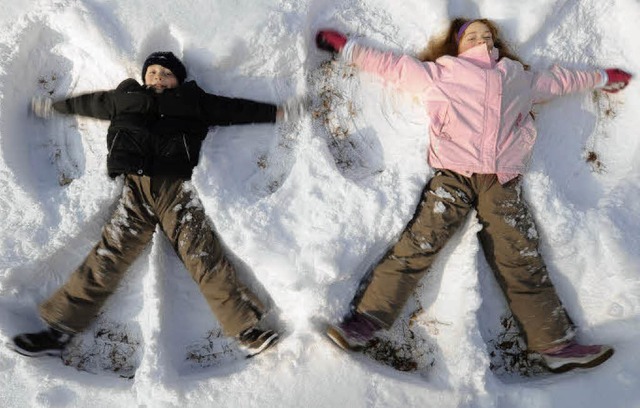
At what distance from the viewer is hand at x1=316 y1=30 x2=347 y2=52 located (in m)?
3.46

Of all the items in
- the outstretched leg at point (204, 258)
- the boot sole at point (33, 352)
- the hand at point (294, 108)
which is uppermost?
the hand at point (294, 108)

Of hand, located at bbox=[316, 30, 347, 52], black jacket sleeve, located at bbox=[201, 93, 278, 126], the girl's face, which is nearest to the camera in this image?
black jacket sleeve, located at bbox=[201, 93, 278, 126]

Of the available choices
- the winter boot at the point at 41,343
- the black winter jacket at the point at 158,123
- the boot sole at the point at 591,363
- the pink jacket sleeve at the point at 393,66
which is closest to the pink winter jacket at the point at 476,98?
the pink jacket sleeve at the point at 393,66

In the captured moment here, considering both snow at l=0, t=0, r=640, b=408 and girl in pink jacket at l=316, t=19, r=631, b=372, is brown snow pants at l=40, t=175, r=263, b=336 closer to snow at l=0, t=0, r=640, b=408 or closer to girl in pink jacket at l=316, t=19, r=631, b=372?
snow at l=0, t=0, r=640, b=408

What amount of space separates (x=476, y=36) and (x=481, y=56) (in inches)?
6.1

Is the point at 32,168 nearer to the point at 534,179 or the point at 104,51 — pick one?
the point at 104,51

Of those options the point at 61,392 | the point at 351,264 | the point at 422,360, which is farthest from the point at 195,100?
the point at 422,360

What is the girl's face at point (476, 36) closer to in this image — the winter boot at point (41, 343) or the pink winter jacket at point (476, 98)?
the pink winter jacket at point (476, 98)

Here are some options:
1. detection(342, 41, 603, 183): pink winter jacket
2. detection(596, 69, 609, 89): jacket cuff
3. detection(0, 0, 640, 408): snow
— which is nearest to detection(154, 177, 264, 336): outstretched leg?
detection(0, 0, 640, 408): snow

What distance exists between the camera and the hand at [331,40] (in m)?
3.46

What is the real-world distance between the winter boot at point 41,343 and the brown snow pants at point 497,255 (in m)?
2.04

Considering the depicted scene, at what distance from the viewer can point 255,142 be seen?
3506 mm

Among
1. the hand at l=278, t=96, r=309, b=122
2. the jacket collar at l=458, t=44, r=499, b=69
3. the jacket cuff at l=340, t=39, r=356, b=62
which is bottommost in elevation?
the hand at l=278, t=96, r=309, b=122

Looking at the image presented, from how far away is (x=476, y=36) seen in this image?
337 cm
